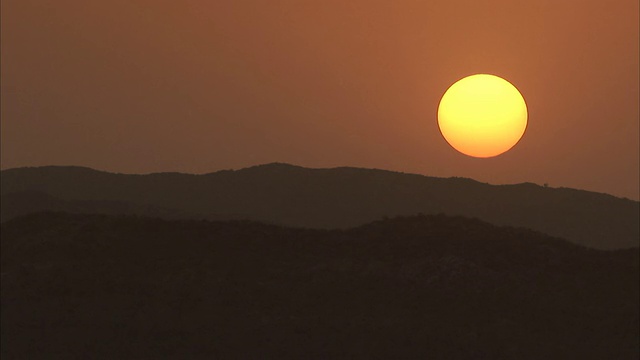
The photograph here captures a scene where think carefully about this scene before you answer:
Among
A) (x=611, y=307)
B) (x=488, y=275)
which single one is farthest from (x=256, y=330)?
(x=611, y=307)

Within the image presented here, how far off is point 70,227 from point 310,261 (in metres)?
10.7

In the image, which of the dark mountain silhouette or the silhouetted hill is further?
the dark mountain silhouette

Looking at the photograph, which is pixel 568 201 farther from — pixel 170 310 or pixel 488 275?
pixel 170 310

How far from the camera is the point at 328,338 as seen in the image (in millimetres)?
27484

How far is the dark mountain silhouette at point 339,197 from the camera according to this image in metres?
67.0

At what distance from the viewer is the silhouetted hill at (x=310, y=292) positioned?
90.0 feet

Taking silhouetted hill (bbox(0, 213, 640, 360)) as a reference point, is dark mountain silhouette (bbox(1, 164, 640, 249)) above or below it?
above

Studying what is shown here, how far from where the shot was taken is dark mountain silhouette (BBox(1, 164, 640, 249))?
67.0 metres

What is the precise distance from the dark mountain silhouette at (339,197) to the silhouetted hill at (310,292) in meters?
26.9

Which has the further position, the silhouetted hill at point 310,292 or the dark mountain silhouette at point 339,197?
the dark mountain silhouette at point 339,197

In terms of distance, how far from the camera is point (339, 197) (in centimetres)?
7050

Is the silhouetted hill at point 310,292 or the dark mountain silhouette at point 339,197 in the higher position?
the dark mountain silhouette at point 339,197

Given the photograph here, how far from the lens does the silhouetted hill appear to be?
27.4 meters

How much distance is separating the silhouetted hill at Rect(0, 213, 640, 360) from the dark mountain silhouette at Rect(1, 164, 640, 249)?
2686cm
